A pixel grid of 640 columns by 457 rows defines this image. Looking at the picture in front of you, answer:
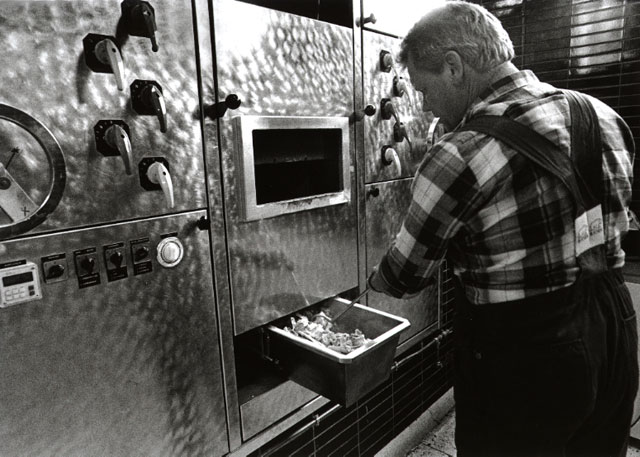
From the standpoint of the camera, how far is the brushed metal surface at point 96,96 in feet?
3.62

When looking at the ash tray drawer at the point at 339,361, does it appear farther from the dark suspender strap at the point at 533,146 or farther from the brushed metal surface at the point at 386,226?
the dark suspender strap at the point at 533,146

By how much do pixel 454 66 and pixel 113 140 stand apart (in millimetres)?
973

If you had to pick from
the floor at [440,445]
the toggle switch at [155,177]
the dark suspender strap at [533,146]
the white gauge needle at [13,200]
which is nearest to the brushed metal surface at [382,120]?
the dark suspender strap at [533,146]

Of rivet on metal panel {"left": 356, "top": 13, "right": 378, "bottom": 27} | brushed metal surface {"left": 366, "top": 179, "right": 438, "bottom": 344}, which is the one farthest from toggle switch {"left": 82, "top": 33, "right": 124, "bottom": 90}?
brushed metal surface {"left": 366, "top": 179, "right": 438, "bottom": 344}

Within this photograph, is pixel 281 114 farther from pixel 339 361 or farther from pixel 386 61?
pixel 339 361

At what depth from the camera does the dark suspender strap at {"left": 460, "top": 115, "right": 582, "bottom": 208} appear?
1199mm

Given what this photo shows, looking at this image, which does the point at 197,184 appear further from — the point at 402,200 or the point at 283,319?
the point at 402,200

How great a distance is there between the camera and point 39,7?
1.11 meters

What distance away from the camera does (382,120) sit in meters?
2.19

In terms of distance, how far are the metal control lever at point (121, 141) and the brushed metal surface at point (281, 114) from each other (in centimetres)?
35

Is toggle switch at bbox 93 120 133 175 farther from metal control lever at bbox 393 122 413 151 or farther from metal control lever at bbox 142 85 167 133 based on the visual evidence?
metal control lever at bbox 393 122 413 151

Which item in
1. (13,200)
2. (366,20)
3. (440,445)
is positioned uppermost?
(366,20)

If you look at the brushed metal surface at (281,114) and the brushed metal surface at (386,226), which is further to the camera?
the brushed metal surface at (386,226)

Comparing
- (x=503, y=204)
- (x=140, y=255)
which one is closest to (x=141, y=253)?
Answer: (x=140, y=255)
